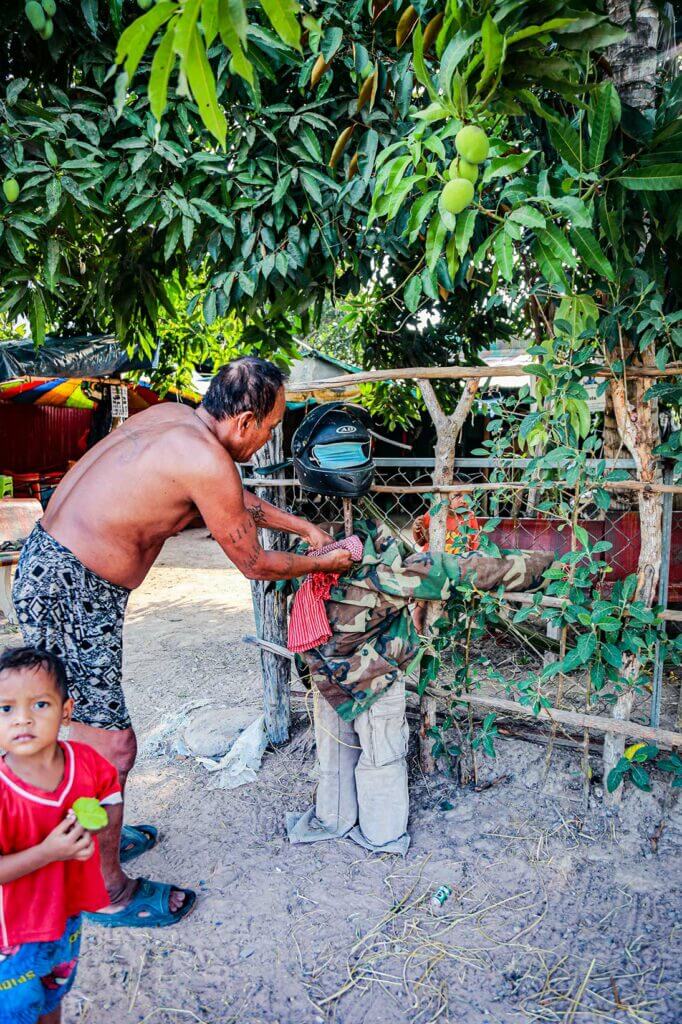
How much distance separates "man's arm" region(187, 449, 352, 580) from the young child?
641 mm

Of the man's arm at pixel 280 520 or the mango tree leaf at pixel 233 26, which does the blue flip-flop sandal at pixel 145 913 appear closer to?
the man's arm at pixel 280 520

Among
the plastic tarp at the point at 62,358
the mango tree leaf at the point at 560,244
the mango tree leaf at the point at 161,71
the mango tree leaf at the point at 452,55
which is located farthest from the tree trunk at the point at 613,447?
the plastic tarp at the point at 62,358

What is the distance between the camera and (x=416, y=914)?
2117 millimetres

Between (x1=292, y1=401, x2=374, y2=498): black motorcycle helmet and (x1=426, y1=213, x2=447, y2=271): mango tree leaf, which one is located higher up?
(x1=426, y1=213, x2=447, y2=271): mango tree leaf

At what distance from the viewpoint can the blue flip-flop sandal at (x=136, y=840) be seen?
2449mm

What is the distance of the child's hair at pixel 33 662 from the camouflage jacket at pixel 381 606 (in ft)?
3.55

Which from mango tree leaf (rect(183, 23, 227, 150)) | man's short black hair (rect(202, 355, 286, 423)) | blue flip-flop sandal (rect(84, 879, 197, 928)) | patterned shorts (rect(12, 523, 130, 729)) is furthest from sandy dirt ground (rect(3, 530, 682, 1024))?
mango tree leaf (rect(183, 23, 227, 150))

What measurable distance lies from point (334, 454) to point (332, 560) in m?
0.39

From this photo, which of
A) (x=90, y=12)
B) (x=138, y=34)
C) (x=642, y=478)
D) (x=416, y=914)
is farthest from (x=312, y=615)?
(x=90, y=12)

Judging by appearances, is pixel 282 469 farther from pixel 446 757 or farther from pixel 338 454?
pixel 446 757

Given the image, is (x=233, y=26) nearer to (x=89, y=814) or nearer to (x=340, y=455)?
(x=89, y=814)

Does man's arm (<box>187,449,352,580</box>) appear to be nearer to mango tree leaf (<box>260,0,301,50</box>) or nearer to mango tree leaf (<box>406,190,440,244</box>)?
mango tree leaf (<box>406,190,440,244</box>)

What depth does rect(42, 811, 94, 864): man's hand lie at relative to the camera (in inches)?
52.1

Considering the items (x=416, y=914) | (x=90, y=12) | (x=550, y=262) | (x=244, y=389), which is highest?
(x=90, y=12)
